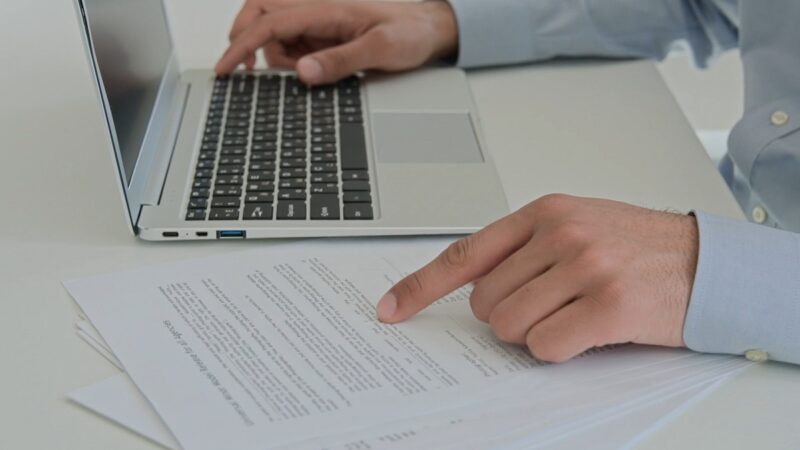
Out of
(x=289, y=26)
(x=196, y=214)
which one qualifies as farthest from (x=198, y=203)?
(x=289, y=26)

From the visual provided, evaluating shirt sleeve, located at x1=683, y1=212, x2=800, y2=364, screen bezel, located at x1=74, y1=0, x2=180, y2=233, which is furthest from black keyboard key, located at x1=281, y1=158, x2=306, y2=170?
shirt sleeve, located at x1=683, y1=212, x2=800, y2=364

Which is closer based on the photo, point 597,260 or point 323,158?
point 597,260

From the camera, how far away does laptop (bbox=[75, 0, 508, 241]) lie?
815 millimetres

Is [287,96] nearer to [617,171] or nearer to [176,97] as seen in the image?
[176,97]

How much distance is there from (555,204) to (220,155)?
0.33 m

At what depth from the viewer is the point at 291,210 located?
2.73ft

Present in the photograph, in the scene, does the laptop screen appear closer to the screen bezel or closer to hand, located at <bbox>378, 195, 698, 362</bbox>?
the screen bezel

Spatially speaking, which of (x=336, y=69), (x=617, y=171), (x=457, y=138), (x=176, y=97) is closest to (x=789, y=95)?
(x=617, y=171)

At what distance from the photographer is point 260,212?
0.83 meters

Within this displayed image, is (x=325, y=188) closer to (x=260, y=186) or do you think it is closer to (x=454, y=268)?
(x=260, y=186)

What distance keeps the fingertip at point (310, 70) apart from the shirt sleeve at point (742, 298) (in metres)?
0.49

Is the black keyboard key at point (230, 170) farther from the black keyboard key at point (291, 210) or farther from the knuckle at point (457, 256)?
the knuckle at point (457, 256)

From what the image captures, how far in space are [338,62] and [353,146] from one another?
0.55 feet

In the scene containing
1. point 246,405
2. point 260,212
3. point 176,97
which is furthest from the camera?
point 176,97
